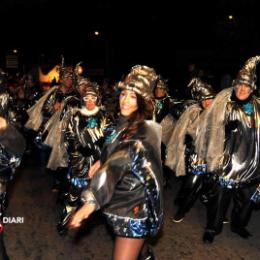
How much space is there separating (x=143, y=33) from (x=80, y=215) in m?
28.8

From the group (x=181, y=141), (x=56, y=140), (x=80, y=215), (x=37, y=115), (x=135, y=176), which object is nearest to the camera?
(x=80, y=215)

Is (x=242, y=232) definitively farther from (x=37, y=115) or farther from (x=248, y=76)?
→ (x=37, y=115)

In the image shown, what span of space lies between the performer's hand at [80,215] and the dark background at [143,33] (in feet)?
66.2

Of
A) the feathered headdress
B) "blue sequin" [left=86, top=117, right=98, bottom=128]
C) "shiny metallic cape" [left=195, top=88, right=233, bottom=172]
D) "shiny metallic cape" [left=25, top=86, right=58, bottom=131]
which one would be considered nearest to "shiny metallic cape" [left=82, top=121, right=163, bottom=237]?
"shiny metallic cape" [left=195, top=88, right=233, bottom=172]

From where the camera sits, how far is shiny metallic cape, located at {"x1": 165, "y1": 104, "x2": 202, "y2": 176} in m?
6.45

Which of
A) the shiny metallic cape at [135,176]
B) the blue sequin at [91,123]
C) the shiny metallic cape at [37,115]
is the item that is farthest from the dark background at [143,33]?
the shiny metallic cape at [135,176]

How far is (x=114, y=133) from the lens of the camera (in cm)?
328

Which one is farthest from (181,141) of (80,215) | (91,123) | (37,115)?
(80,215)

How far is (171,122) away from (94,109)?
258cm

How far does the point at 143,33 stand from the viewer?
30.5m

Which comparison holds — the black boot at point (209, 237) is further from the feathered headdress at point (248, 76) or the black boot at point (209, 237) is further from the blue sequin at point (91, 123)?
the blue sequin at point (91, 123)

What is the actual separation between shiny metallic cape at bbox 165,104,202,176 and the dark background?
16.1 meters

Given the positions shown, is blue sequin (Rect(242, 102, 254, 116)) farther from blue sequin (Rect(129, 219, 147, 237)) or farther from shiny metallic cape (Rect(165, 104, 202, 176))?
blue sequin (Rect(129, 219, 147, 237))

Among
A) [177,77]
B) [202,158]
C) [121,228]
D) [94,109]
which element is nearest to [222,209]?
[202,158]
